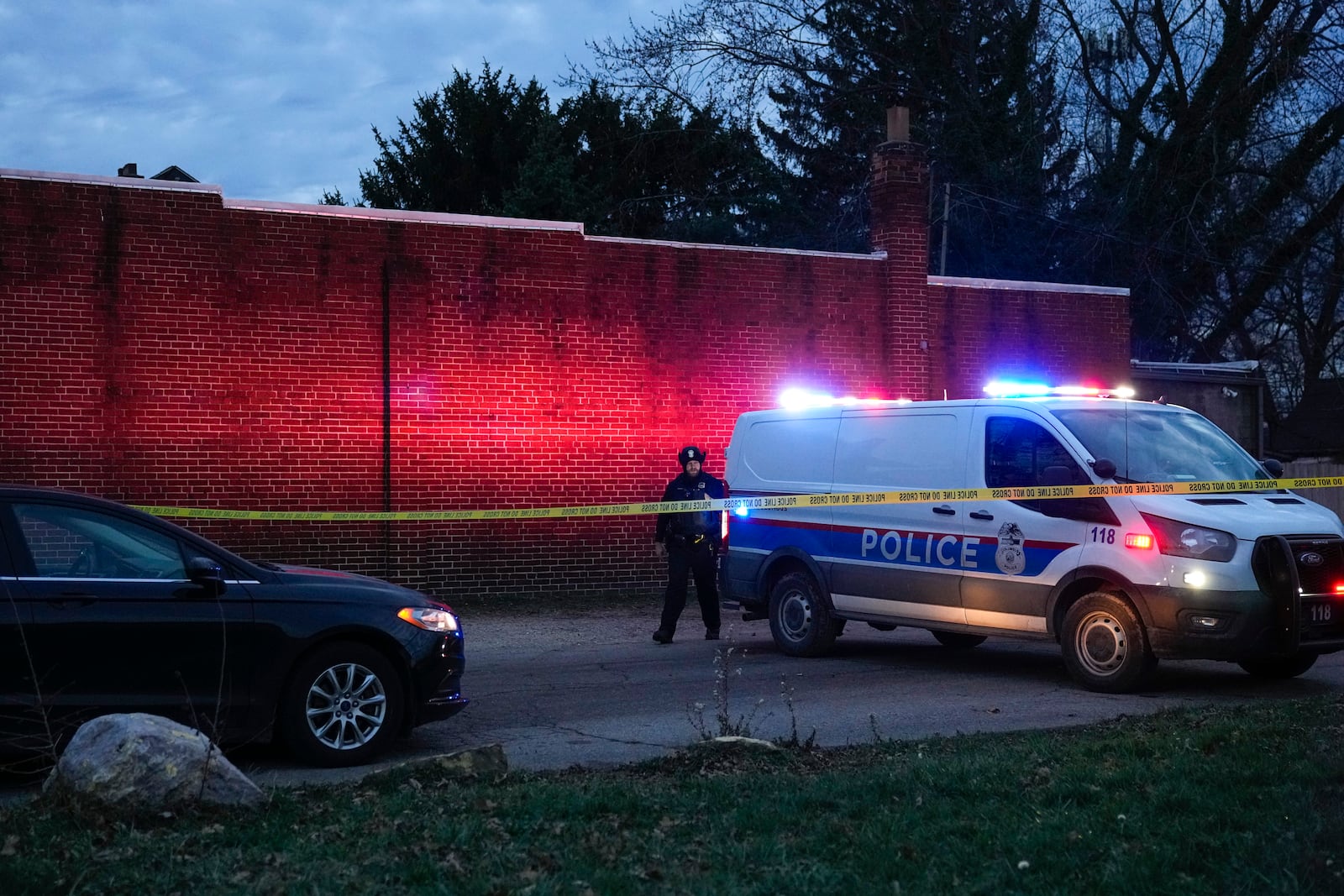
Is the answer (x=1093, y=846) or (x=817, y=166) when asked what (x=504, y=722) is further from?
(x=817, y=166)

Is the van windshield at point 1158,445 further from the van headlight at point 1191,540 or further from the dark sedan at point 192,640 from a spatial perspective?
the dark sedan at point 192,640

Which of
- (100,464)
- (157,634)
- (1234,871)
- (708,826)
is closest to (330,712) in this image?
(157,634)

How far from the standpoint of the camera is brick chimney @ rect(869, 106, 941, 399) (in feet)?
63.2

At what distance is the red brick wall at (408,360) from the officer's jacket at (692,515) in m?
3.91

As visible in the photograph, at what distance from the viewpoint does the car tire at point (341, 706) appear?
7.63 metres

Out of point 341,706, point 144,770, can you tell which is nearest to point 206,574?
point 341,706

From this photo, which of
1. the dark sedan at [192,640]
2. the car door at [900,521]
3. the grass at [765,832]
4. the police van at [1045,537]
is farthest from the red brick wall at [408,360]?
the grass at [765,832]

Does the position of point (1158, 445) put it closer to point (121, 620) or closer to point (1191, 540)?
point (1191, 540)

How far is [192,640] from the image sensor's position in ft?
24.3

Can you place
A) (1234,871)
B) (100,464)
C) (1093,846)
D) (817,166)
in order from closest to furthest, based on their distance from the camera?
(1234,871), (1093,846), (100,464), (817,166)

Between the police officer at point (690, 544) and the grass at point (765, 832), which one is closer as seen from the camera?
the grass at point (765, 832)

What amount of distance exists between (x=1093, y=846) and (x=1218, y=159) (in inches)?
988

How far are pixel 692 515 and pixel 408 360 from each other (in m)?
4.78

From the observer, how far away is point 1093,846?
5227mm
